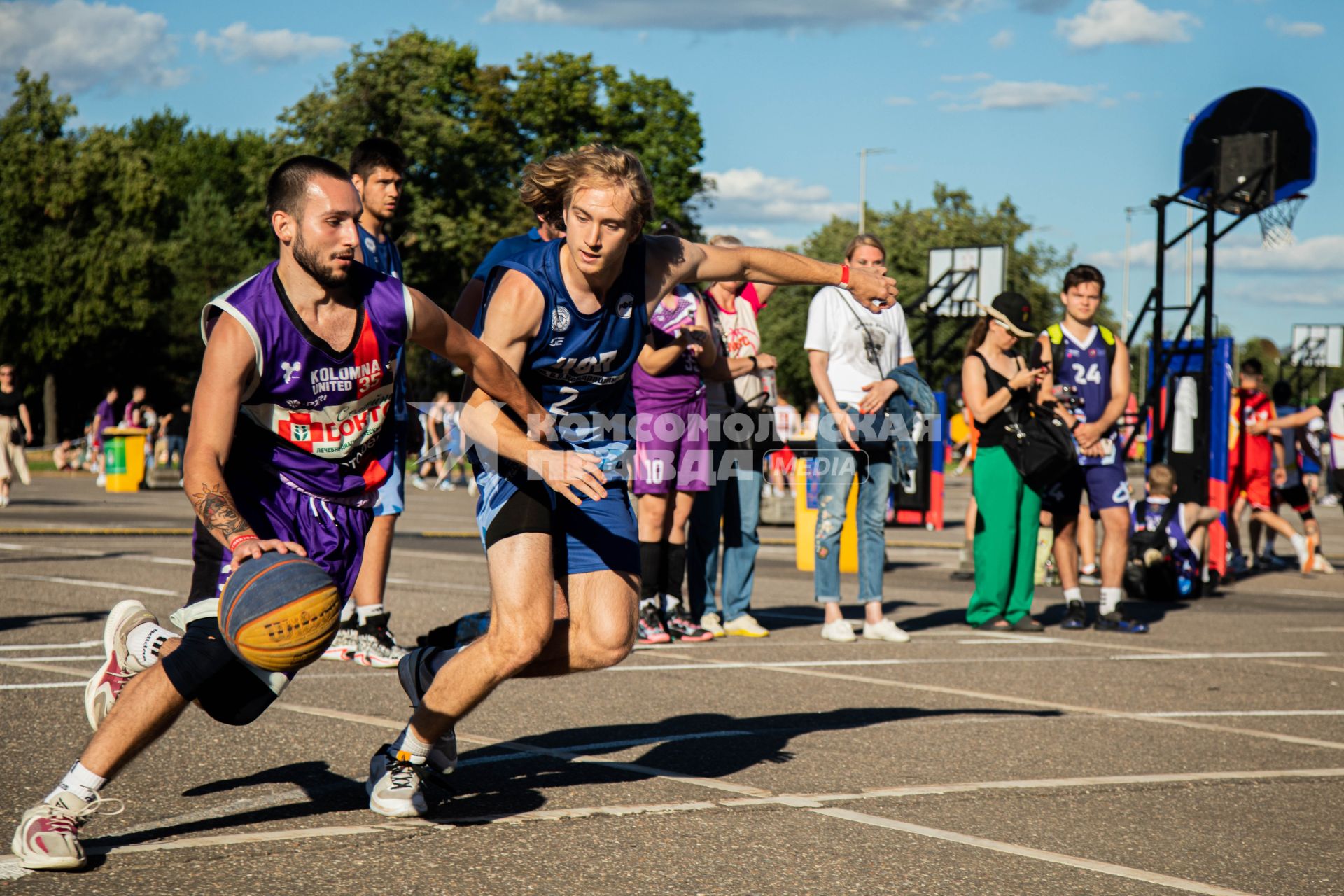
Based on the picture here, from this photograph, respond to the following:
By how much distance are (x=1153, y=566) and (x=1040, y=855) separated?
8200mm

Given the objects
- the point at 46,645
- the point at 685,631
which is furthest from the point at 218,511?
the point at 685,631

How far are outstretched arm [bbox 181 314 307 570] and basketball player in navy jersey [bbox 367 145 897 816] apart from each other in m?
0.80

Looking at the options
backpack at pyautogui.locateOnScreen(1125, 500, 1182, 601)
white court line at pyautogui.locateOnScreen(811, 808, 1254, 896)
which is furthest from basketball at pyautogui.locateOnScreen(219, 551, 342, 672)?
backpack at pyautogui.locateOnScreen(1125, 500, 1182, 601)

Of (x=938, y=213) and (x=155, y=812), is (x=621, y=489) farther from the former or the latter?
(x=938, y=213)

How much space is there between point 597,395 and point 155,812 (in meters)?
1.94

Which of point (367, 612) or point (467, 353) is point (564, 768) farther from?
point (367, 612)

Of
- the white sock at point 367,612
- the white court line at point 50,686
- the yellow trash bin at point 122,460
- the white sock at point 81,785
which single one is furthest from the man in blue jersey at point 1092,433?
the yellow trash bin at point 122,460

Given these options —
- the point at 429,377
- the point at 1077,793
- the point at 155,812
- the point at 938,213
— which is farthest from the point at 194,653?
the point at 938,213

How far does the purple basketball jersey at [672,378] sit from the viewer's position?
830 cm

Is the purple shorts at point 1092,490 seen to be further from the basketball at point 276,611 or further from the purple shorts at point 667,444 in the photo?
the basketball at point 276,611

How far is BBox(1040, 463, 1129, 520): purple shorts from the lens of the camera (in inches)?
389

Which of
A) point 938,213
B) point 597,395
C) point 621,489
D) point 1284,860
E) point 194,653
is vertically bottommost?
point 1284,860

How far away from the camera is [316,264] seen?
4.15 meters

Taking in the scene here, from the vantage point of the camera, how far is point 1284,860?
421 centimetres
